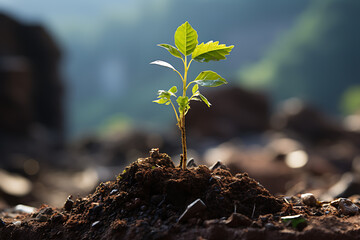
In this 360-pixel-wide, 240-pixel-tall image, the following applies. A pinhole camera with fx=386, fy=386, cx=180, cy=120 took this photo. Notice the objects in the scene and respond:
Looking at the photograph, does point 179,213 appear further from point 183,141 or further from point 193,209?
point 183,141

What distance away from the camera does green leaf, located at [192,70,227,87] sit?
2.01 meters

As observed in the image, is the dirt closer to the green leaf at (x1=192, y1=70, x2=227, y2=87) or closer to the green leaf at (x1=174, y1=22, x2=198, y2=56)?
the green leaf at (x1=192, y1=70, x2=227, y2=87)

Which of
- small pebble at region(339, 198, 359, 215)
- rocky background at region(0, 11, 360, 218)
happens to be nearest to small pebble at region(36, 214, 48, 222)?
small pebble at region(339, 198, 359, 215)

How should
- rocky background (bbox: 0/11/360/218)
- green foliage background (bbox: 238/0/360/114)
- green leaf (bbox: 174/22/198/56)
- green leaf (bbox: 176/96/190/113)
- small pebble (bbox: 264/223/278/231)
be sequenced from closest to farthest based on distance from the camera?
small pebble (bbox: 264/223/278/231) → green leaf (bbox: 176/96/190/113) → green leaf (bbox: 174/22/198/56) → rocky background (bbox: 0/11/360/218) → green foliage background (bbox: 238/0/360/114)

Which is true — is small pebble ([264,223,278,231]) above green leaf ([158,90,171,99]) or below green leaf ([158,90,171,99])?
below

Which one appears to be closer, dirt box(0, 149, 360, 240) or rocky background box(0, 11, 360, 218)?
dirt box(0, 149, 360, 240)

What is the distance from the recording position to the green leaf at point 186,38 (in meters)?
2.06

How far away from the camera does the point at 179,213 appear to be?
186 cm

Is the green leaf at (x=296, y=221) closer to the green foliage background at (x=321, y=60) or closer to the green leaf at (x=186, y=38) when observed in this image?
the green leaf at (x=186, y=38)

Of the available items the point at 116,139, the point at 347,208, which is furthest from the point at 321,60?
the point at 347,208

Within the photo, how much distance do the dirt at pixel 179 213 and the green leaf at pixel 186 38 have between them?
25.2 inches

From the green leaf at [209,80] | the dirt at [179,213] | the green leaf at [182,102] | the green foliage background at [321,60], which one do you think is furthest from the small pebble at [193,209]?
the green foliage background at [321,60]

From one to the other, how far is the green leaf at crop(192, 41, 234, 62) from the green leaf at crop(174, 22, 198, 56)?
0.14 feet

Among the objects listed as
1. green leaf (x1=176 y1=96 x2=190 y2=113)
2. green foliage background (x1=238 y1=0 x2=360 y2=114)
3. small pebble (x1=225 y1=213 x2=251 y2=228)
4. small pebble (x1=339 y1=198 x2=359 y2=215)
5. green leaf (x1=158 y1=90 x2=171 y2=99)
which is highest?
green foliage background (x1=238 y1=0 x2=360 y2=114)
